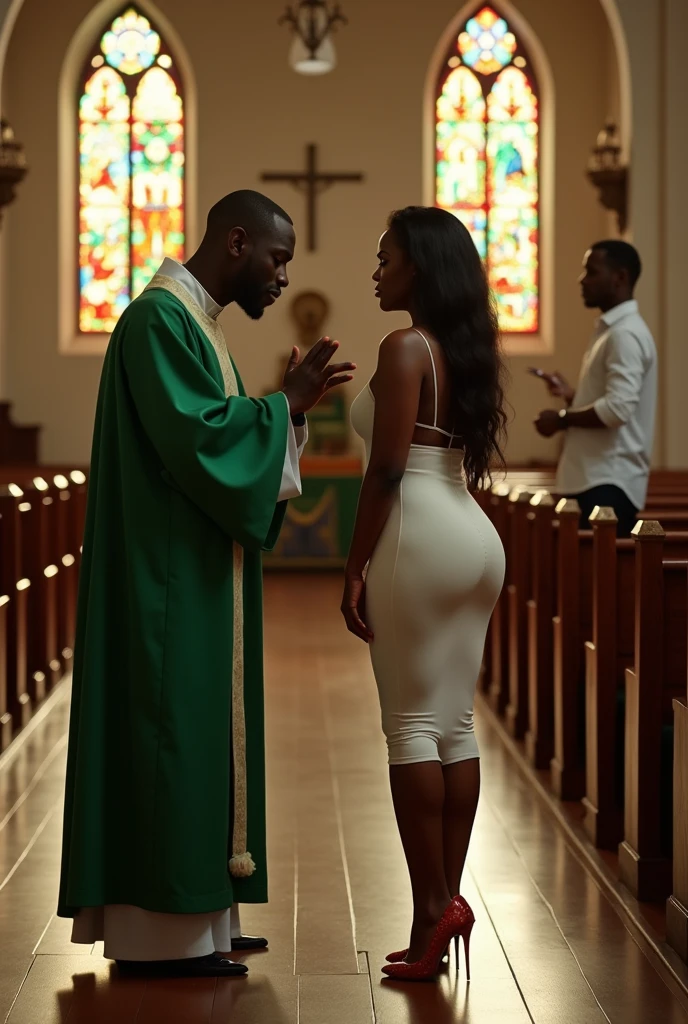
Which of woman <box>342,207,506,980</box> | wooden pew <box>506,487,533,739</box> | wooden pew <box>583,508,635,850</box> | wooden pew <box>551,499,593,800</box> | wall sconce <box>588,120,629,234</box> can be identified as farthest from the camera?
wall sconce <box>588,120,629,234</box>

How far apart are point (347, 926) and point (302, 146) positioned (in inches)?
426

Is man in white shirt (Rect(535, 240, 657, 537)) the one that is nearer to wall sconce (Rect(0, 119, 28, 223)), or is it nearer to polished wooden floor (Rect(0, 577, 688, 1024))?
polished wooden floor (Rect(0, 577, 688, 1024))

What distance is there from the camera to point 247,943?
10.6ft

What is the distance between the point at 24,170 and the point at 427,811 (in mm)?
9353

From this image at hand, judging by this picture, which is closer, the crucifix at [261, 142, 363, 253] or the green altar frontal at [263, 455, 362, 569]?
the green altar frontal at [263, 455, 362, 569]

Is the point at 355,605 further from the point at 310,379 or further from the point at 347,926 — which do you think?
the point at 347,926

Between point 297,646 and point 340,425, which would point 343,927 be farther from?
point 340,425

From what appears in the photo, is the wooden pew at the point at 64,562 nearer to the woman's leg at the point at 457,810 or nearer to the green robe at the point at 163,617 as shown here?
the green robe at the point at 163,617

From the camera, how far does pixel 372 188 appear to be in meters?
13.3

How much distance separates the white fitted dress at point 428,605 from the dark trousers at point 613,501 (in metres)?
2.06

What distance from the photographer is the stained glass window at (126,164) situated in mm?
13641

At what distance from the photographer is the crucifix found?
1315cm

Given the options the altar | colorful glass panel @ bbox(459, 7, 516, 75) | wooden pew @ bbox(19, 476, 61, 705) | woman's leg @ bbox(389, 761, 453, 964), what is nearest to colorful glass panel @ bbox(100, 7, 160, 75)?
colorful glass panel @ bbox(459, 7, 516, 75)

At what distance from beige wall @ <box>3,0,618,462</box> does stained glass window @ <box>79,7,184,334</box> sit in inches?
15.0
